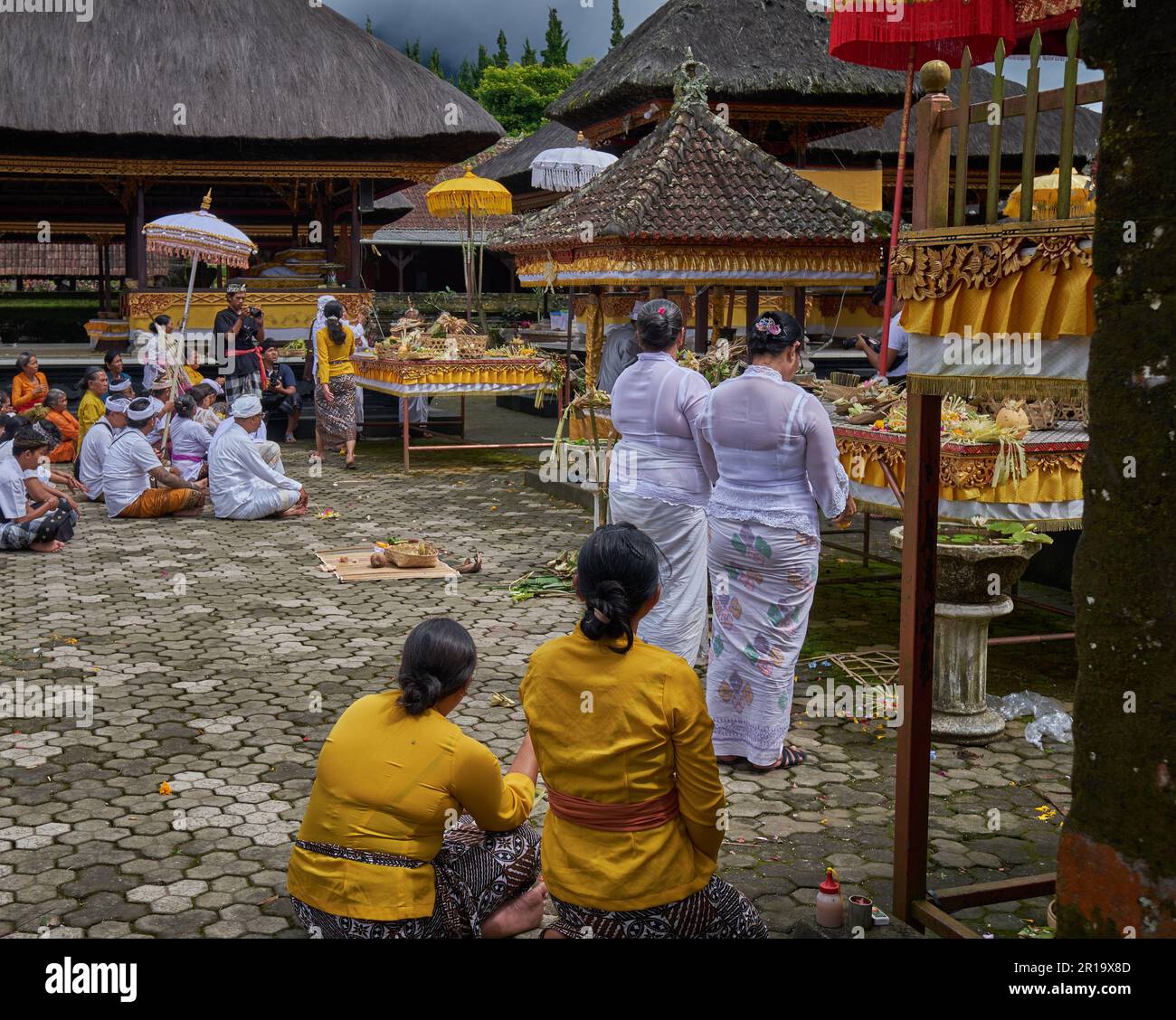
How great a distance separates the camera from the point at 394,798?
11.6 feet

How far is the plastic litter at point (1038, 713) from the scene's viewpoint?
5.85 metres

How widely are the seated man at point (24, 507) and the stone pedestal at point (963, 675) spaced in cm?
720

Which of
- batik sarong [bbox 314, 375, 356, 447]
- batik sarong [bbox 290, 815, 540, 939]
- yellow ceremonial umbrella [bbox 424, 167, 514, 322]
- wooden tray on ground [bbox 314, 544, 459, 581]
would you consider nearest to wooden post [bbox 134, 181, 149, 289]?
yellow ceremonial umbrella [bbox 424, 167, 514, 322]

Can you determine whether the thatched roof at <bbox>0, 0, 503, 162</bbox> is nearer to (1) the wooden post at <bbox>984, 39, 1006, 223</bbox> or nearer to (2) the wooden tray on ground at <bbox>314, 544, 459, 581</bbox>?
(2) the wooden tray on ground at <bbox>314, 544, 459, 581</bbox>

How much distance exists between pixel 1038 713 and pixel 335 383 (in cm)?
1027

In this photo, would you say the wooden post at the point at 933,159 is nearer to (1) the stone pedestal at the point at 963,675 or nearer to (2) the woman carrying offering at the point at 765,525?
(2) the woman carrying offering at the point at 765,525

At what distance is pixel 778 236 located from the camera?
1089 cm

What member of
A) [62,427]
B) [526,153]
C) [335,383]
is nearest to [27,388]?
[62,427]

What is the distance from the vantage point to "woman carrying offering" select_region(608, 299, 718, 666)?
591cm

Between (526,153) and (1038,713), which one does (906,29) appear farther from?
(526,153)

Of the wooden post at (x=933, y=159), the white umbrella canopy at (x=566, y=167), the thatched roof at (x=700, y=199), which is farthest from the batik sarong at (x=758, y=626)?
the white umbrella canopy at (x=566, y=167)

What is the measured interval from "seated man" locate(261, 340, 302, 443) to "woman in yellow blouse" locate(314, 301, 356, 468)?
161 centimetres

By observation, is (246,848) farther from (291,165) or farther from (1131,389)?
(291,165)

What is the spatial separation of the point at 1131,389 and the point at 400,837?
2.24m
